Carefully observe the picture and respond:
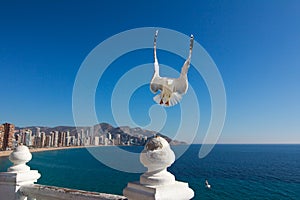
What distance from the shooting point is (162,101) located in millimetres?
2971

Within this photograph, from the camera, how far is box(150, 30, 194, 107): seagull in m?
2.85

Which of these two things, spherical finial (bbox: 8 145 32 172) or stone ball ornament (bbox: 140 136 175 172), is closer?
stone ball ornament (bbox: 140 136 175 172)

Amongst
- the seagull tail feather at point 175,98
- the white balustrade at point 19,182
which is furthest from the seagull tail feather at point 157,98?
the white balustrade at point 19,182

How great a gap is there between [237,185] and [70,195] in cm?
4214

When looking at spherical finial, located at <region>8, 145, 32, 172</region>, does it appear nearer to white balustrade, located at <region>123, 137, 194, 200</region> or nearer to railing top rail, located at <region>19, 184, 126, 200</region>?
railing top rail, located at <region>19, 184, 126, 200</region>

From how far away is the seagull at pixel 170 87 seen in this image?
285 cm

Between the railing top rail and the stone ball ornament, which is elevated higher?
the stone ball ornament

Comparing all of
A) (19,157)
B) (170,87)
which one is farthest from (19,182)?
(170,87)

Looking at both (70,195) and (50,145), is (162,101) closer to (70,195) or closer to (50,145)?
(70,195)

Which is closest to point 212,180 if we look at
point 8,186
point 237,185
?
point 237,185

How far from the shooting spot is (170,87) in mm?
2871

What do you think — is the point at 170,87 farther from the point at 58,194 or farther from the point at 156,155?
the point at 58,194

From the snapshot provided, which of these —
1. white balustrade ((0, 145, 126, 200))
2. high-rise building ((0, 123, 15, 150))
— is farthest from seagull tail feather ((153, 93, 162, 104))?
high-rise building ((0, 123, 15, 150))

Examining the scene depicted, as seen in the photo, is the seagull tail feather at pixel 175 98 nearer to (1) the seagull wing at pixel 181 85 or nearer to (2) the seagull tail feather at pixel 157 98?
(1) the seagull wing at pixel 181 85
